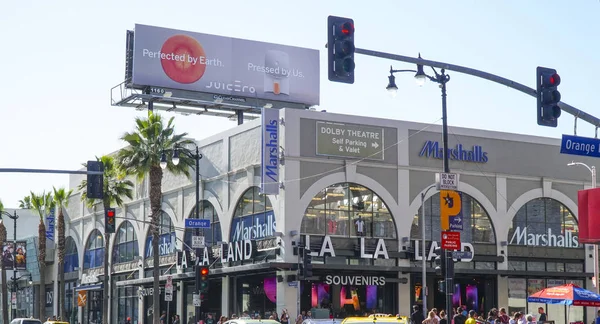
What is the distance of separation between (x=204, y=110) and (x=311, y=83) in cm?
731

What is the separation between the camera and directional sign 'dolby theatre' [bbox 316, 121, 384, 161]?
45656 mm

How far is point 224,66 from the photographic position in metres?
59.5

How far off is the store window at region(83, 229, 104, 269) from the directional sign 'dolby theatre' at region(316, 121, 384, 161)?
2530 centimetres

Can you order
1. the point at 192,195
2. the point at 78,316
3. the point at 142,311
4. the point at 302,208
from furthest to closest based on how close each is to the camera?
the point at 78,316 < the point at 142,311 < the point at 192,195 < the point at 302,208

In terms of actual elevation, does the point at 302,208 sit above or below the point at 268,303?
above

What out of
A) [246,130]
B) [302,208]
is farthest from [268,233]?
[246,130]

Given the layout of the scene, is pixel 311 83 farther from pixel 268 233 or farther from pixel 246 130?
pixel 268 233

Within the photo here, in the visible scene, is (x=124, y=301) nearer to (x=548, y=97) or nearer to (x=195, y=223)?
(x=195, y=223)

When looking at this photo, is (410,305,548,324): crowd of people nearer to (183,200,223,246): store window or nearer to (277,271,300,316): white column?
(277,271,300,316): white column

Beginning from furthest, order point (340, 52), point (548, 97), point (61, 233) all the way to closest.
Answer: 1. point (61, 233)
2. point (548, 97)
3. point (340, 52)

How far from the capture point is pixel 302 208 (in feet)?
146

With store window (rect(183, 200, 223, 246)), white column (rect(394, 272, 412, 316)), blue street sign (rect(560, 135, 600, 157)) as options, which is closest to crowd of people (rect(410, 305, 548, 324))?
blue street sign (rect(560, 135, 600, 157))

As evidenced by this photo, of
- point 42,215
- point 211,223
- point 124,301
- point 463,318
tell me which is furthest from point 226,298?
point 42,215

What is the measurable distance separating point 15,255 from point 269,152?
124 feet
